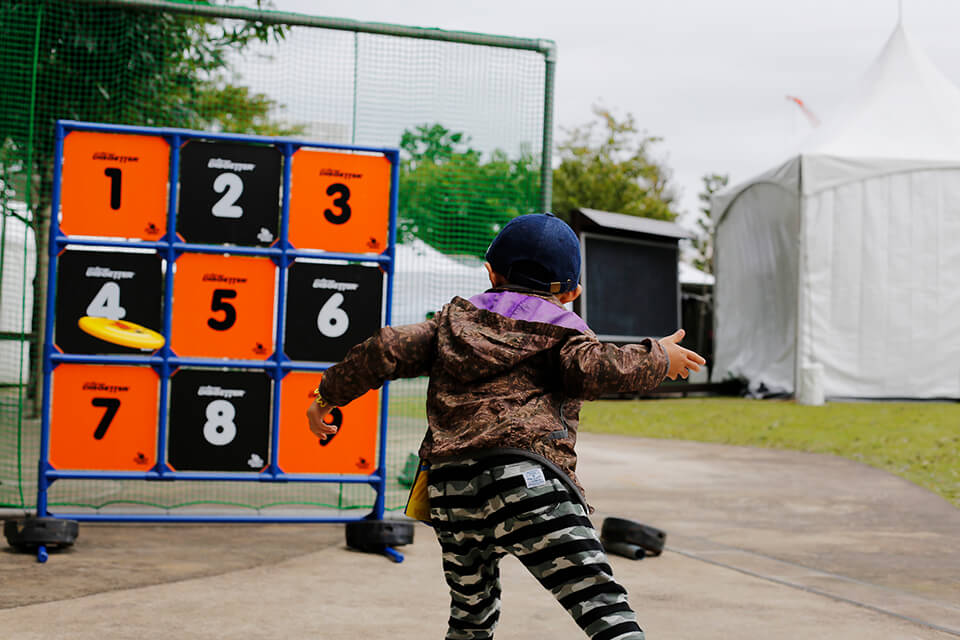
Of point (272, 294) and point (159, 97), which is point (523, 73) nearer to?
point (272, 294)

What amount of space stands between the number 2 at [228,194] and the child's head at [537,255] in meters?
3.43

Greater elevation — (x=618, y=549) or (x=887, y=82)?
(x=887, y=82)

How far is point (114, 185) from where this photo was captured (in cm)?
615

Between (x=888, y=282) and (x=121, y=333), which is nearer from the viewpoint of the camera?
(x=121, y=333)

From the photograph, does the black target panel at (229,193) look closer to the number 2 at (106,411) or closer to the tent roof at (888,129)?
the number 2 at (106,411)

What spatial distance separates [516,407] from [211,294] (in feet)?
12.1

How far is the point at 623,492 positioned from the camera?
30.0ft

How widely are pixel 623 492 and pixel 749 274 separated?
51.6 ft

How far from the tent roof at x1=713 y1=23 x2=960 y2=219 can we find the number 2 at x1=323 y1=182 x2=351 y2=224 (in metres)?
15.8

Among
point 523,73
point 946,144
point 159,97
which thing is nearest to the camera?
point 523,73

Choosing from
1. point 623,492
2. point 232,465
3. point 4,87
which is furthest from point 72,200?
point 623,492

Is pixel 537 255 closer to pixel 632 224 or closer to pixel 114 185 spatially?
pixel 114 185

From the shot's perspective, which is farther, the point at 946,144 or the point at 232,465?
the point at 946,144

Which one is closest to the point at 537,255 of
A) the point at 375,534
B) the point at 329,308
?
the point at 375,534
